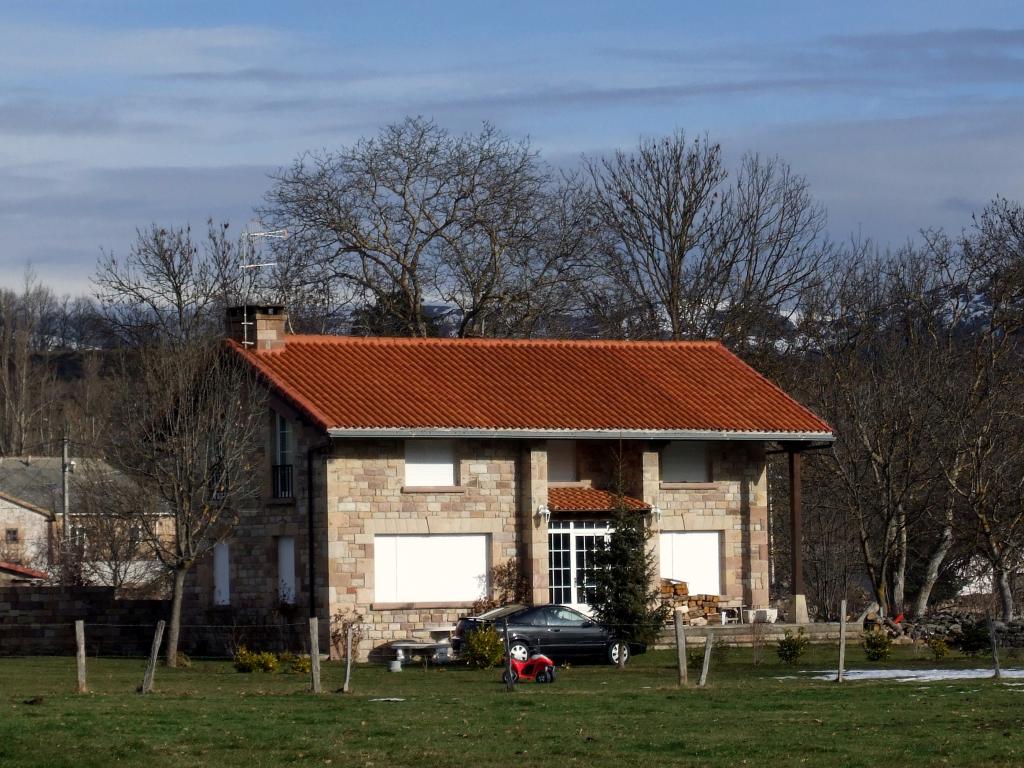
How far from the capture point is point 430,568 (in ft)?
111

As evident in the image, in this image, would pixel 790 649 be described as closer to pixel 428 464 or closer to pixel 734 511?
pixel 734 511

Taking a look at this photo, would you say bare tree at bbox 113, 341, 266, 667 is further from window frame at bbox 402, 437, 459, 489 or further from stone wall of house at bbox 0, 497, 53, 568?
stone wall of house at bbox 0, 497, 53, 568

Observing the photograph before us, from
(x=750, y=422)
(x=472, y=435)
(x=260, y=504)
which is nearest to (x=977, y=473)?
(x=750, y=422)

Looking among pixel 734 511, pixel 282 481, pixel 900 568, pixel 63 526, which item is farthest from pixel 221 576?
pixel 63 526

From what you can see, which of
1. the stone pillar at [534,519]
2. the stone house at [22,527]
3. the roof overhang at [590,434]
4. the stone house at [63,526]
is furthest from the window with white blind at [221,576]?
the stone house at [22,527]

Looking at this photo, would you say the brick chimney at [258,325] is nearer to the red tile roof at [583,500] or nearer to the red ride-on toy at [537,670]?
the red tile roof at [583,500]

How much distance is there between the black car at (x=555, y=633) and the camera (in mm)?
30781

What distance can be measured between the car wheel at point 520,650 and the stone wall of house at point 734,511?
6.29 m

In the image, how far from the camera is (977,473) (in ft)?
126

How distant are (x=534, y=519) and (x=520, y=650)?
4.46 m

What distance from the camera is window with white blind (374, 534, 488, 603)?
33.4 meters

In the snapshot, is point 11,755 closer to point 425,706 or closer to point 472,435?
point 425,706

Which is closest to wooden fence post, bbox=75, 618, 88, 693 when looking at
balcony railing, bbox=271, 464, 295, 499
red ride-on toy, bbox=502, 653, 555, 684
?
red ride-on toy, bbox=502, 653, 555, 684

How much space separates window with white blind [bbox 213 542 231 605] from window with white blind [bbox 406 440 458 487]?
17.5 feet
